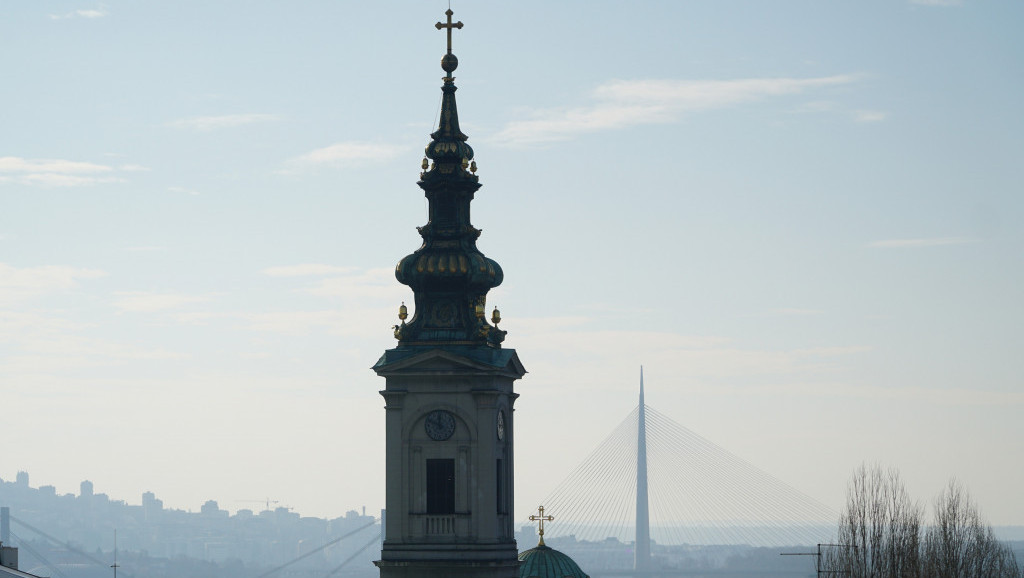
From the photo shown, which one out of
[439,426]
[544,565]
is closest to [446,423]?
[439,426]

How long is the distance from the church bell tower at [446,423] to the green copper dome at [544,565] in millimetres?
7450

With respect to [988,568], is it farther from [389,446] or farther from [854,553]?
[389,446]

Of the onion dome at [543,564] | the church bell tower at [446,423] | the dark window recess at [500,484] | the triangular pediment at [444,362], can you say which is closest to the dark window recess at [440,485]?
the church bell tower at [446,423]

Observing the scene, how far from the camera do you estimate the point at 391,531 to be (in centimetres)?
7669

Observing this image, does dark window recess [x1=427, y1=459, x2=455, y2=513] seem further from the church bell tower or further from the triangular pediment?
the triangular pediment

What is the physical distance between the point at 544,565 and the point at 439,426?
11.6 metres

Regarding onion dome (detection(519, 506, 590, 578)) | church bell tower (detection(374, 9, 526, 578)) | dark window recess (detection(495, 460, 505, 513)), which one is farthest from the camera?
onion dome (detection(519, 506, 590, 578))

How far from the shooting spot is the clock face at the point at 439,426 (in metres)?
77.1

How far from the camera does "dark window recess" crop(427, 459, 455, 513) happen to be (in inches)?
3027

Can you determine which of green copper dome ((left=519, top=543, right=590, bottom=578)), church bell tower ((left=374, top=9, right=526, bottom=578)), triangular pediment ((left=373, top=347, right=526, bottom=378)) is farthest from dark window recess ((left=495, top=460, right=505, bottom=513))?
green copper dome ((left=519, top=543, right=590, bottom=578))

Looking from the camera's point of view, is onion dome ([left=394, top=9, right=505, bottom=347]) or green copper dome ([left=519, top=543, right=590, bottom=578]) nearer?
onion dome ([left=394, top=9, right=505, bottom=347])

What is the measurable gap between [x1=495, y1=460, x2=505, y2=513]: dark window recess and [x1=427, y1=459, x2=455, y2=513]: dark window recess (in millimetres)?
1903

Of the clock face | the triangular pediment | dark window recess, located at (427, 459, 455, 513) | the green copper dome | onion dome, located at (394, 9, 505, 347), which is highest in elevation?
onion dome, located at (394, 9, 505, 347)

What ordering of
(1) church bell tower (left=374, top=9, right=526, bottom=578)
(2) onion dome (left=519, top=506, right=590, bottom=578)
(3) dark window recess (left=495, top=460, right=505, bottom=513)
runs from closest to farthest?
(1) church bell tower (left=374, top=9, right=526, bottom=578) → (3) dark window recess (left=495, top=460, right=505, bottom=513) → (2) onion dome (left=519, top=506, right=590, bottom=578)
